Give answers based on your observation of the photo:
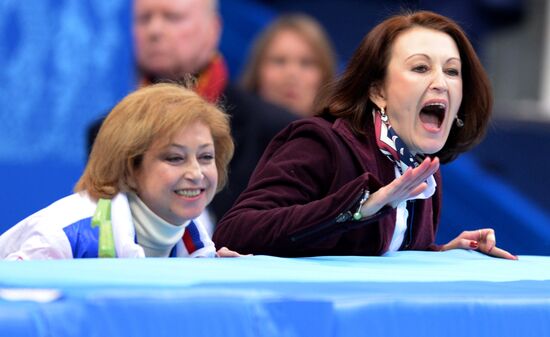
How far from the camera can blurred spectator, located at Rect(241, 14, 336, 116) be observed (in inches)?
248

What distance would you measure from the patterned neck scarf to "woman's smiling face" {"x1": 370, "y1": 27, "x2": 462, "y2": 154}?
0.06 feet

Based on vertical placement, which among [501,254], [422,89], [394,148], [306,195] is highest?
[422,89]

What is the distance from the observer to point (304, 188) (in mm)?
3406

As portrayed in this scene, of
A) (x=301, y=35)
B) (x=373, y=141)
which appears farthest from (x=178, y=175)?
(x=301, y=35)

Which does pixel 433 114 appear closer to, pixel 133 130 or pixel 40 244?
pixel 133 130

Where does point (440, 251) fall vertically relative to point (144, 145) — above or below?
below

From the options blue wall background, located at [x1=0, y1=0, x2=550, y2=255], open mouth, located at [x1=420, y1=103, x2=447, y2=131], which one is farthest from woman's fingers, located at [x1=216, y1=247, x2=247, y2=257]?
blue wall background, located at [x1=0, y1=0, x2=550, y2=255]

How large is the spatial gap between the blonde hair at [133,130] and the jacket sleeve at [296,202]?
0.21 m

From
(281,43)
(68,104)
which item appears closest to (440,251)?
(68,104)

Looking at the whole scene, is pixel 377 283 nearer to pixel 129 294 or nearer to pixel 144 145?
pixel 129 294

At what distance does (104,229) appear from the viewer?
3266mm

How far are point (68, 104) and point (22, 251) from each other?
7.76 ft

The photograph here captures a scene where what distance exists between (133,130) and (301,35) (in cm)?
312

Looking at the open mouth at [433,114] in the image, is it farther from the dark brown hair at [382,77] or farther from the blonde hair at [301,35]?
the blonde hair at [301,35]
